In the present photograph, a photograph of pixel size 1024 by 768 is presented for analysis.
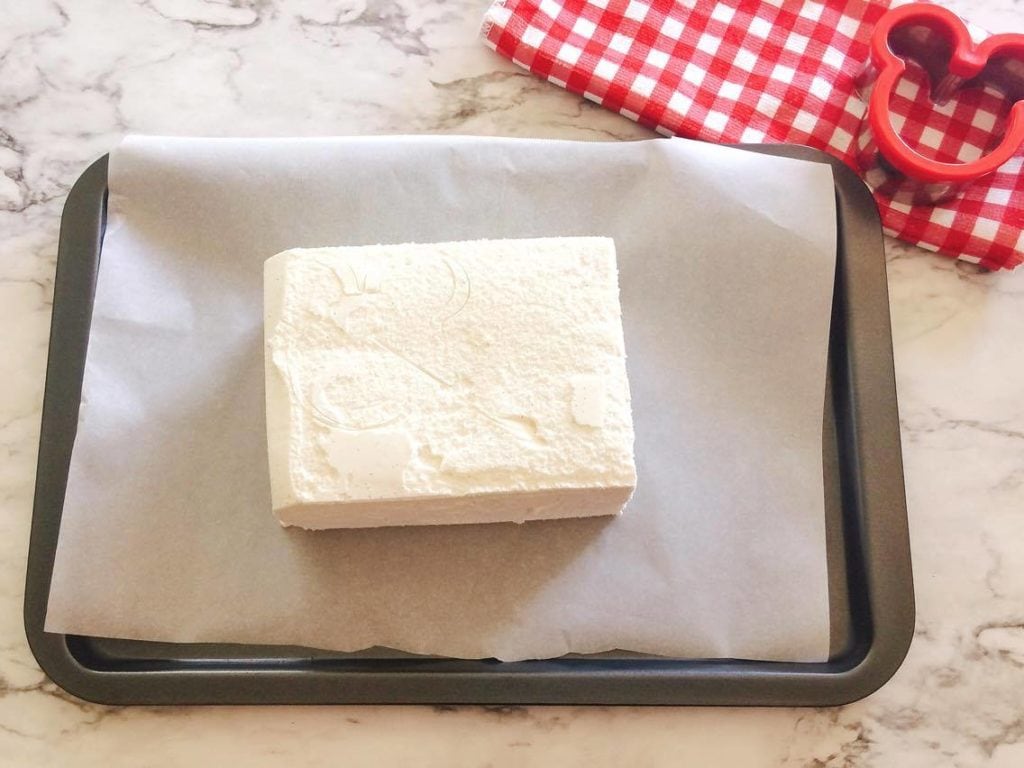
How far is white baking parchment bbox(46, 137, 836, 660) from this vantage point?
115 centimetres

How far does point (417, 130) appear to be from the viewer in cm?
141

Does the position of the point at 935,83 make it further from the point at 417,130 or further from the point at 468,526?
the point at 468,526

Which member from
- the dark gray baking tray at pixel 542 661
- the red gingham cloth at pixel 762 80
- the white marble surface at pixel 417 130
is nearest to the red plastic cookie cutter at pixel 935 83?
the red gingham cloth at pixel 762 80

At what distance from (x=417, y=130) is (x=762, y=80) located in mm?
536

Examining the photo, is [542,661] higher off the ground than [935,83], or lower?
lower

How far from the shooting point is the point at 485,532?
1.18m

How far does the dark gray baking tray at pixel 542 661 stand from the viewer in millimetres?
1130

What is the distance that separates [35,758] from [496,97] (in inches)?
44.6

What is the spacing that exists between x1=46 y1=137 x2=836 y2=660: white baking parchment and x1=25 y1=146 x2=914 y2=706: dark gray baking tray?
0.03m

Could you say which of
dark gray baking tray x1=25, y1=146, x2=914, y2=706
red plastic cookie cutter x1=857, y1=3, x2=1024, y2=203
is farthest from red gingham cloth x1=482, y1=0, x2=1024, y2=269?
dark gray baking tray x1=25, y1=146, x2=914, y2=706

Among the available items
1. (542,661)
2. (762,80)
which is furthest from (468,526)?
(762,80)

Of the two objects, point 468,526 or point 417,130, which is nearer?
point 468,526

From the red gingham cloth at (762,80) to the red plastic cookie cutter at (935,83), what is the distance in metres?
0.03

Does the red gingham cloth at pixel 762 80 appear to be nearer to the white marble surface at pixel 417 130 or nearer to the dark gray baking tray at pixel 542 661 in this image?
the white marble surface at pixel 417 130
